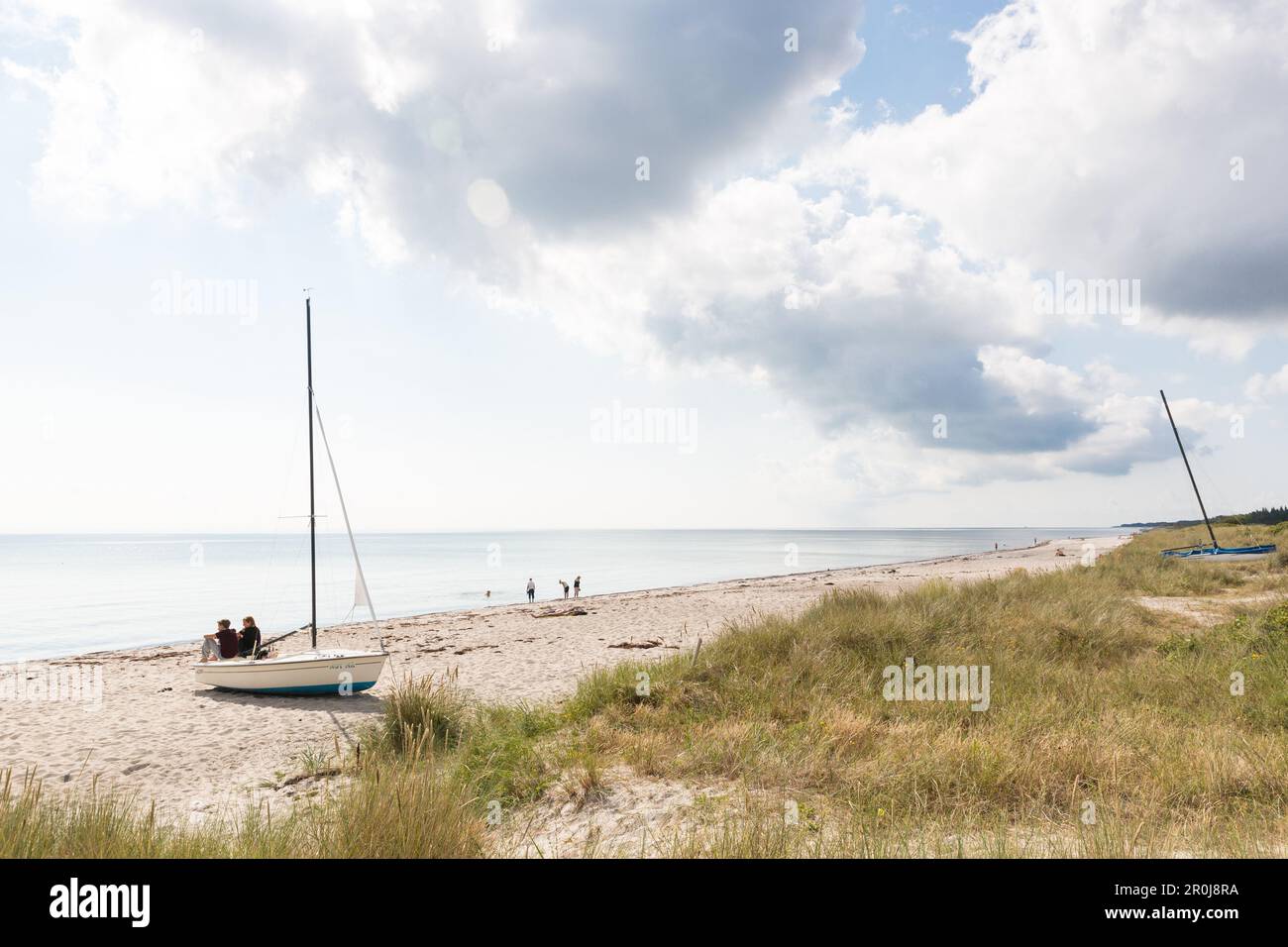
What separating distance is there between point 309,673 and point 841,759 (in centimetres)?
1300

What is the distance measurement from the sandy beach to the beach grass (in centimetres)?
141

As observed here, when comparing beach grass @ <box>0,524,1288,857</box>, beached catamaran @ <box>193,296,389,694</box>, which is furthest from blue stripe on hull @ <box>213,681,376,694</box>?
beach grass @ <box>0,524,1288,857</box>

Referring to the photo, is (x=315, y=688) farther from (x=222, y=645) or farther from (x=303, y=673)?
(x=222, y=645)

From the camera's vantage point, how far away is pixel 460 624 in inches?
1200

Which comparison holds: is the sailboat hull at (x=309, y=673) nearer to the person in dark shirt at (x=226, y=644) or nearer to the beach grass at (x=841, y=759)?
the person in dark shirt at (x=226, y=644)

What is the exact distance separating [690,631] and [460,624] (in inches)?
502

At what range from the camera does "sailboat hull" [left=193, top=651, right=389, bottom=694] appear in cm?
1446

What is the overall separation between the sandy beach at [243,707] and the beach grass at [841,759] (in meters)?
1.41

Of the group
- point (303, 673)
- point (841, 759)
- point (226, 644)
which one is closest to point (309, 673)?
point (303, 673)

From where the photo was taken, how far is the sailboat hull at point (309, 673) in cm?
1446

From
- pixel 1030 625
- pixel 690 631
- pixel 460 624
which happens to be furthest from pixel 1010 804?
pixel 460 624

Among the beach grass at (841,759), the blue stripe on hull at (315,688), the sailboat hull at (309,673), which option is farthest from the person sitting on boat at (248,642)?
the beach grass at (841,759)

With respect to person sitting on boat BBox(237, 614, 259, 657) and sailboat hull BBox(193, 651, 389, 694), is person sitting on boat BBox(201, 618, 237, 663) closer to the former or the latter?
person sitting on boat BBox(237, 614, 259, 657)
